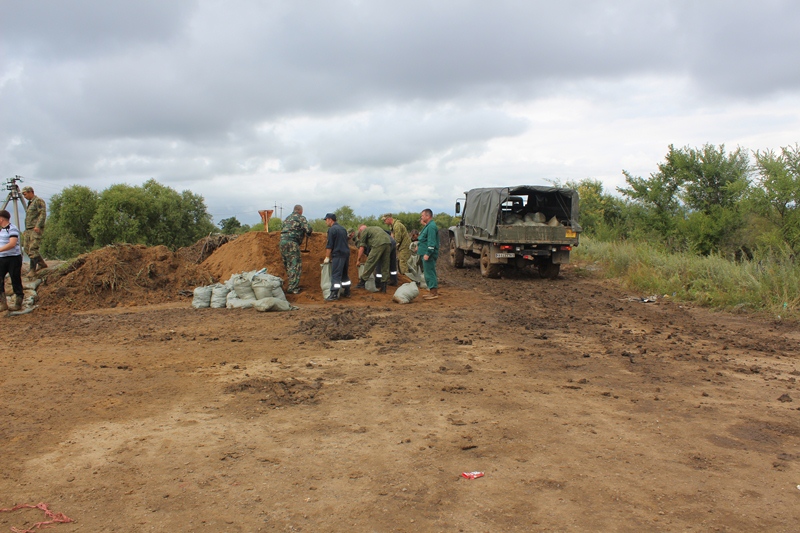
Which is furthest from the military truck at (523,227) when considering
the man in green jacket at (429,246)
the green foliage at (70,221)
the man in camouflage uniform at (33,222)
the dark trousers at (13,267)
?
the green foliage at (70,221)

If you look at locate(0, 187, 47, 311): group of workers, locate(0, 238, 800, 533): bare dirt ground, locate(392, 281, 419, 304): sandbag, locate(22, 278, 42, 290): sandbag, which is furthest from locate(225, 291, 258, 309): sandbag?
locate(22, 278, 42, 290): sandbag

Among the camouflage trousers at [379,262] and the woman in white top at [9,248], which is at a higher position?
the woman in white top at [9,248]

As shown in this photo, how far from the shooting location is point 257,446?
4.09 metres

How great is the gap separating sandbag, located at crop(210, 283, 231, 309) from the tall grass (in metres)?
8.92

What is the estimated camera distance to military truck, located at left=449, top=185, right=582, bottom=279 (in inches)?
615

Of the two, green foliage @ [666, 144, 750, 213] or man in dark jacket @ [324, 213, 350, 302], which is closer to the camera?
man in dark jacket @ [324, 213, 350, 302]

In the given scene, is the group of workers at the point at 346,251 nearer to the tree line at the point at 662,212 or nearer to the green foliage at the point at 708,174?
the tree line at the point at 662,212

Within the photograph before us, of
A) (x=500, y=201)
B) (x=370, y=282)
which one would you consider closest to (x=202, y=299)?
(x=370, y=282)

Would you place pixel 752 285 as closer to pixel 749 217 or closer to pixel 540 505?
pixel 749 217

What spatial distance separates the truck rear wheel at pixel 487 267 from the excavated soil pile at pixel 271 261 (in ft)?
10.8

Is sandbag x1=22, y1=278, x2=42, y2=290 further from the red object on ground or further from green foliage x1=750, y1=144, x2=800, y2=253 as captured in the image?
green foliage x1=750, y1=144, x2=800, y2=253

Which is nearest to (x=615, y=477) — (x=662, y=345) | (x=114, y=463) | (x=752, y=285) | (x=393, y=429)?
(x=393, y=429)

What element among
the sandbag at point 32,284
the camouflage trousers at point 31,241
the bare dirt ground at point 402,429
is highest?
the camouflage trousers at point 31,241

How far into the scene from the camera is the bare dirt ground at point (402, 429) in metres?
3.21
